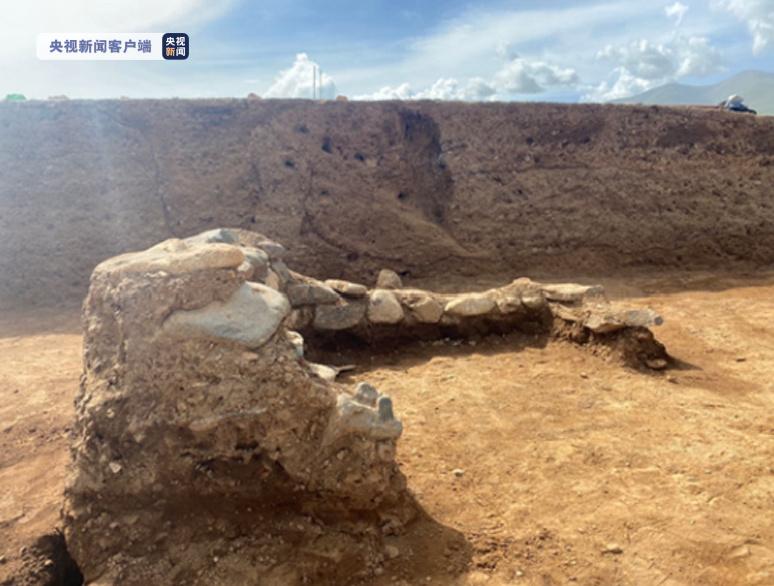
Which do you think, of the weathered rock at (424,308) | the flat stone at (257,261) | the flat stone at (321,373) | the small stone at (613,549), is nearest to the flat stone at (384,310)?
the weathered rock at (424,308)

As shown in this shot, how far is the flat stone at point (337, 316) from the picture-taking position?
562cm

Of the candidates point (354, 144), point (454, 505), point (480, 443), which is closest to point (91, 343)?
point (454, 505)

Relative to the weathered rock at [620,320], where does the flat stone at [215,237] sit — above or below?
above

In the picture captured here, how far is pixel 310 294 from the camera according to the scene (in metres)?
5.61

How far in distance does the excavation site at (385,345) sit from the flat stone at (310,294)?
0.07ft

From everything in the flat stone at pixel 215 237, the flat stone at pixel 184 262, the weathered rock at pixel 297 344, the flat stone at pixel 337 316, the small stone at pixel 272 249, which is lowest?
the flat stone at pixel 337 316

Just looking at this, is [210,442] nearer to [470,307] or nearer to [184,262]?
[184,262]

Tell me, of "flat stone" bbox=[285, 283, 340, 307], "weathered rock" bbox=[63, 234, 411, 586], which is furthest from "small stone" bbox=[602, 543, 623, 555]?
"flat stone" bbox=[285, 283, 340, 307]

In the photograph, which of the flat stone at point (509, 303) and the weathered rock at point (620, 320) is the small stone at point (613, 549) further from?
the flat stone at point (509, 303)

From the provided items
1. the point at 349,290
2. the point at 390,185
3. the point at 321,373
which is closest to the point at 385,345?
the point at 349,290

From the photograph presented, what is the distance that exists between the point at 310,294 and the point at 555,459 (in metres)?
2.91

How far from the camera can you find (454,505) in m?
3.11

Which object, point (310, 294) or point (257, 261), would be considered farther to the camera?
point (310, 294)

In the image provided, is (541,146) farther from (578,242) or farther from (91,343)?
(91,343)
